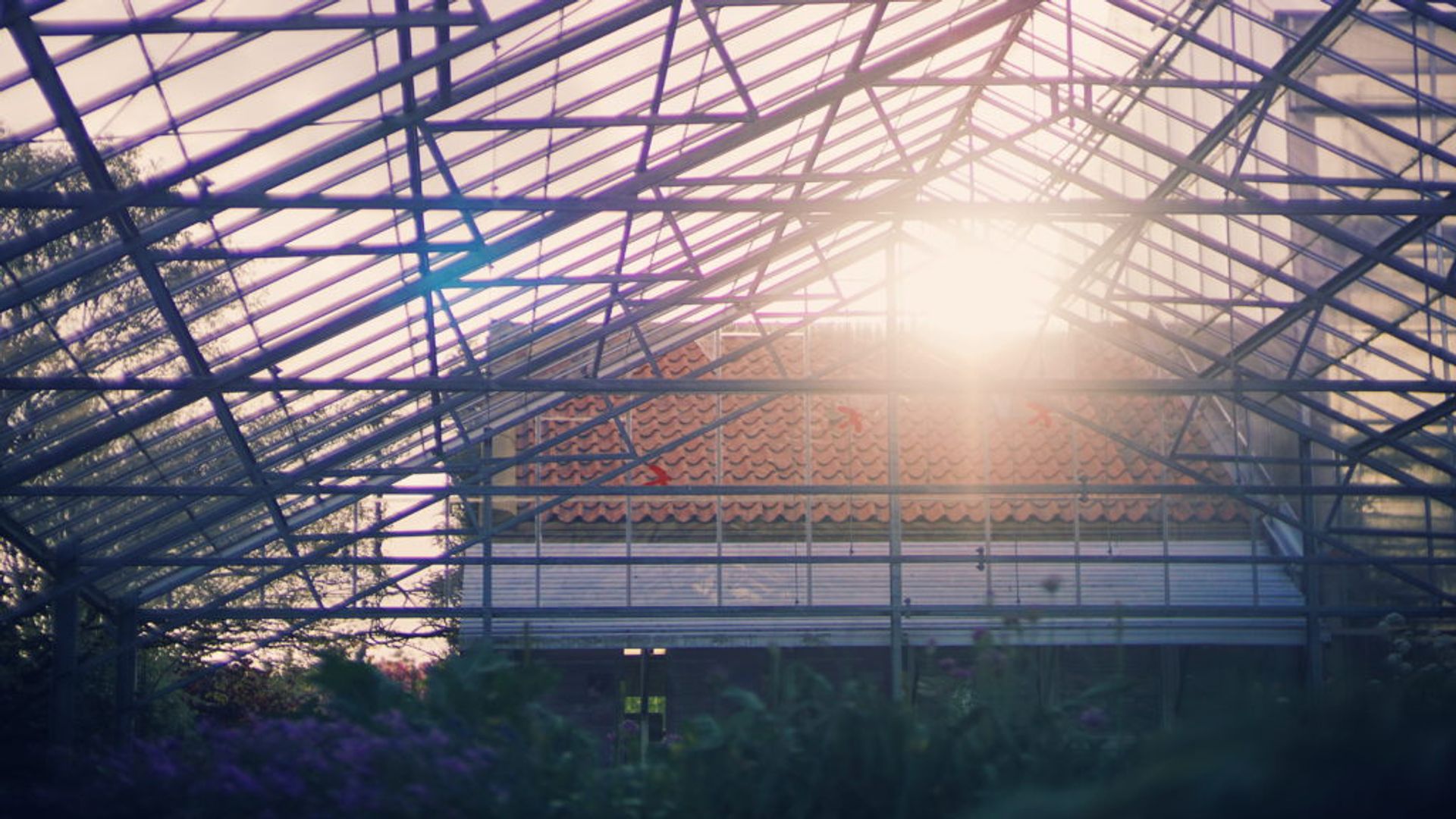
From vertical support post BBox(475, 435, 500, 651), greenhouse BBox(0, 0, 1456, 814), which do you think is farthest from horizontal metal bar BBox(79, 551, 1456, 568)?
vertical support post BBox(475, 435, 500, 651)

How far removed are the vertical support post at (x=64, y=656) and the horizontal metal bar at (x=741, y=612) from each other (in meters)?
1.29

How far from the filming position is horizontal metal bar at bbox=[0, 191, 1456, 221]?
8.23m

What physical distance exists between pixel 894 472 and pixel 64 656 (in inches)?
308

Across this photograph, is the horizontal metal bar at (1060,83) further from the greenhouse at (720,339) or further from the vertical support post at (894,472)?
the vertical support post at (894,472)

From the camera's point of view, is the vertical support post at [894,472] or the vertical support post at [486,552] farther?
the vertical support post at [486,552]

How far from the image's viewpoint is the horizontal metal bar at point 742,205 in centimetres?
823

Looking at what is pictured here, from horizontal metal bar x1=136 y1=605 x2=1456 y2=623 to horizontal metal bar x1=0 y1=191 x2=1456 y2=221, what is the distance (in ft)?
19.3

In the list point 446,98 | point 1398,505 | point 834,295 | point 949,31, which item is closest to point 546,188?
point 446,98

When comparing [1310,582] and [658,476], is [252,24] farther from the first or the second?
[1310,582]

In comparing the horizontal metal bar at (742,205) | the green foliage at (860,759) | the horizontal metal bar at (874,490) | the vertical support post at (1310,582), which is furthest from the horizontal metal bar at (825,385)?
the green foliage at (860,759)

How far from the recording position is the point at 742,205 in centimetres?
945

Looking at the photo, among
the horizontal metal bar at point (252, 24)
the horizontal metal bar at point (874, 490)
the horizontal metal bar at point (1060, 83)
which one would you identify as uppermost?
the horizontal metal bar at point (1060, 83)

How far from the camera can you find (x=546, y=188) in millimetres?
10812

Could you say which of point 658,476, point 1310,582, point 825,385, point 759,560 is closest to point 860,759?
point 825,385
